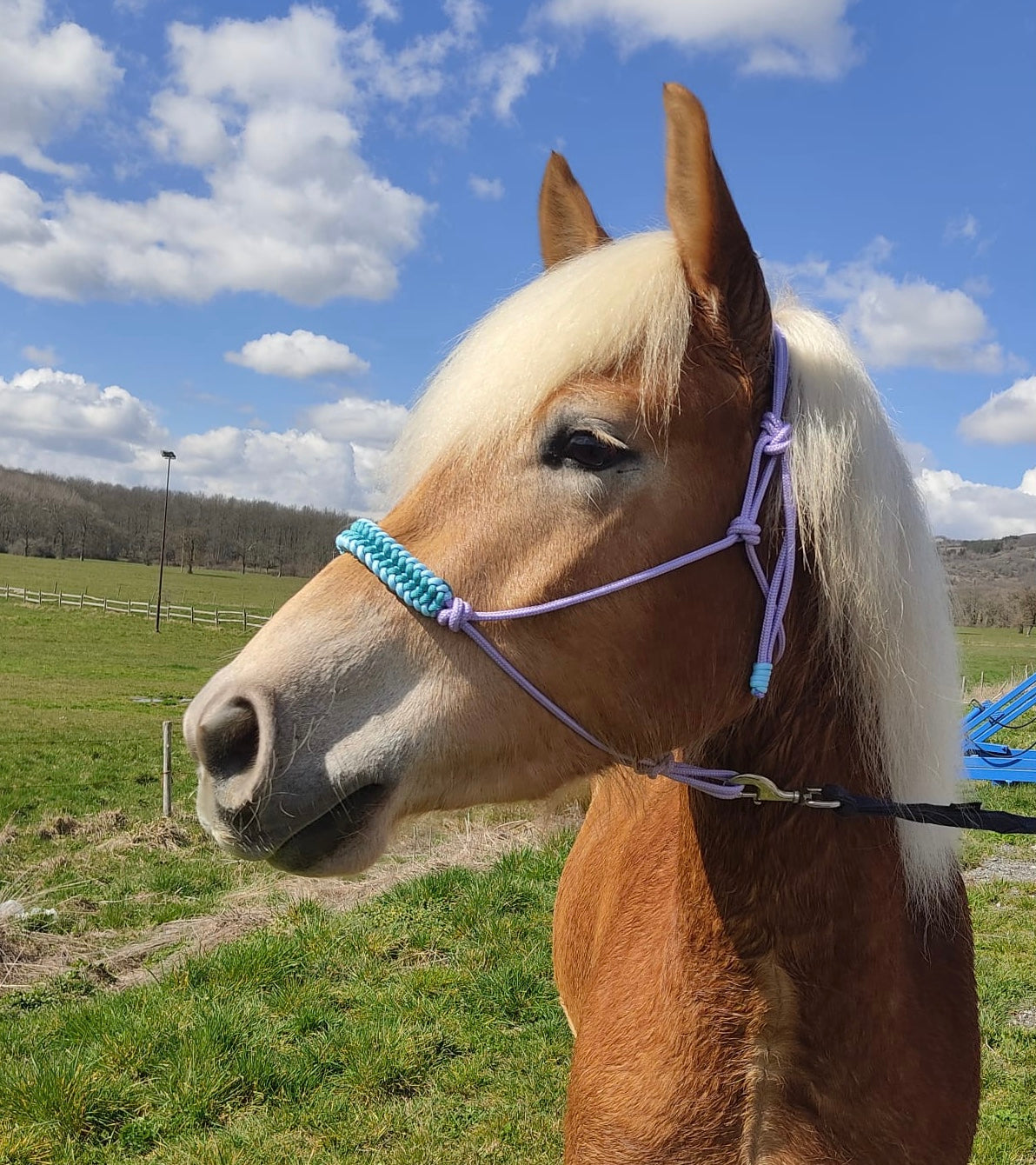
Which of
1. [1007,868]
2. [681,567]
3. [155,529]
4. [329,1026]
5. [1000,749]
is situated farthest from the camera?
[155,529]

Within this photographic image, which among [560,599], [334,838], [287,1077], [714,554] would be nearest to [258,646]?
[334,838]

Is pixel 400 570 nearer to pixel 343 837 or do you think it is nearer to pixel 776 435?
pixel 343 837

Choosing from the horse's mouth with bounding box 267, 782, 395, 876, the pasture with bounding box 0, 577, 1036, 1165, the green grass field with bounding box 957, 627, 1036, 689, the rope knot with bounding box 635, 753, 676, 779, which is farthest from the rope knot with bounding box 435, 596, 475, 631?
the green grass field with bounding box 957, 627, 1036, 689

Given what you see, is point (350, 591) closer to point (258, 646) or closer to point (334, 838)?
point (258, 646)

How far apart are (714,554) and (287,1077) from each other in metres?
4.24

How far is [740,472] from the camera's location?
1638mm

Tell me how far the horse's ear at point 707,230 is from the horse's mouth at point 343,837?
1156mm

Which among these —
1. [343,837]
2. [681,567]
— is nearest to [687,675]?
[681,567]

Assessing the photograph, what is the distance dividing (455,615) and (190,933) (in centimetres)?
654

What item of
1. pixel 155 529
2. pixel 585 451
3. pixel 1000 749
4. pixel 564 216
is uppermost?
pixel 155 529

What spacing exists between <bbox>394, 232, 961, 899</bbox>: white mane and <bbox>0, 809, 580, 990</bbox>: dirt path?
4482 mm

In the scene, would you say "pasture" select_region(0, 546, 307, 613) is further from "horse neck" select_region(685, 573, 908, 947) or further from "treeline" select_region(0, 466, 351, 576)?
"horse neck" select_region(685, 573, 908, 947)

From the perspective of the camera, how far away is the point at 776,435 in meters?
1.62

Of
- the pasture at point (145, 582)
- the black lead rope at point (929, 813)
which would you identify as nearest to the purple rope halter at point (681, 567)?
the black lead rope at point (929, 813)
